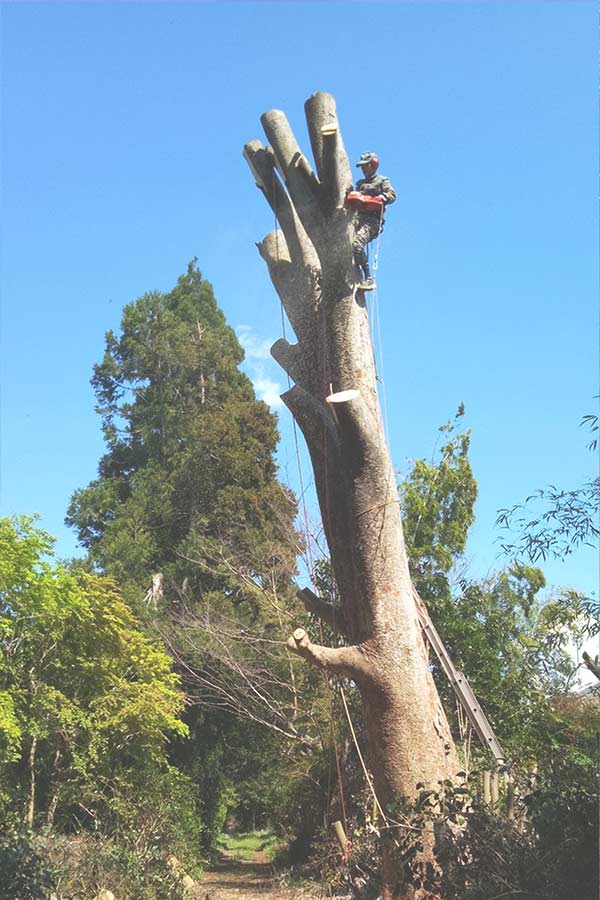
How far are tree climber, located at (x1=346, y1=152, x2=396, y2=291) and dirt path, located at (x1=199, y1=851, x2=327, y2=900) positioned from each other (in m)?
6.28

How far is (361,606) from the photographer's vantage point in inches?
191

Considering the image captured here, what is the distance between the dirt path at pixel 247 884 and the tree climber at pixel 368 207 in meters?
6.28

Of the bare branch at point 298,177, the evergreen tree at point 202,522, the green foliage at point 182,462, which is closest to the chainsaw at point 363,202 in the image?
the bare branch at point 298,177

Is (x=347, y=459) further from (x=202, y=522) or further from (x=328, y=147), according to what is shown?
(x=202, y=522)

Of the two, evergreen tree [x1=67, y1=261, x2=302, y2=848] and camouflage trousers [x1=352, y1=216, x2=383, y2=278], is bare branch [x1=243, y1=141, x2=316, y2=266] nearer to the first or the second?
camouflage trousers [x1=352, y1=216, x2=383, y2=278]

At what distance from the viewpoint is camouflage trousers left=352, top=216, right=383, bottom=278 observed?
5.53 metres

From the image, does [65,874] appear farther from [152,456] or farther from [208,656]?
[152,456]

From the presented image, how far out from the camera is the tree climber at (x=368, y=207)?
18.0 ft

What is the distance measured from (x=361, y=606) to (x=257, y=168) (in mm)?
3652

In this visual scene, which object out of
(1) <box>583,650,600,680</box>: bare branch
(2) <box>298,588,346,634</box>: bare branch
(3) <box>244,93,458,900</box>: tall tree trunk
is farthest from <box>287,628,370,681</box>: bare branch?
(1) <box>583,650,600,680</box>: bare branch

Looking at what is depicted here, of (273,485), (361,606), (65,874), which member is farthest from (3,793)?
(273,485)

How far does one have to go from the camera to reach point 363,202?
5.47 m

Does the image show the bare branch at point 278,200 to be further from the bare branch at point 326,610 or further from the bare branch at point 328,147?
the bare branch at point 326,610

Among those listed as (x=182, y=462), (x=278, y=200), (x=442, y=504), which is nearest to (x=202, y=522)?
(x=182, y=462)
